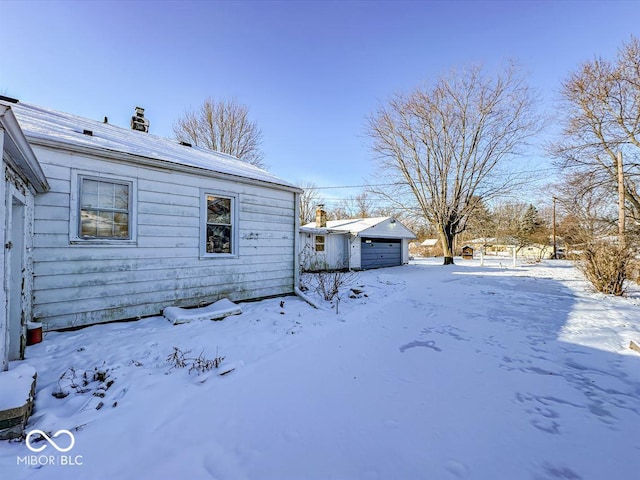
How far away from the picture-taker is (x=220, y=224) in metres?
6.15

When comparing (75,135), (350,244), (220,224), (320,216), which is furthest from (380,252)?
(75,135)

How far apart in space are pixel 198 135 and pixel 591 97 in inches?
922

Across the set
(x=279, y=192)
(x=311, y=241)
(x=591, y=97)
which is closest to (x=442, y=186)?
(x=591, y=97)

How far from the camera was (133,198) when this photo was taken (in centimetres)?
487

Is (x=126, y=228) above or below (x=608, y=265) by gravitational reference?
above

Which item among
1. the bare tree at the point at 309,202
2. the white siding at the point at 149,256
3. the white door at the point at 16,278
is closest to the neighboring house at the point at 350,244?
the white siding at the point at 149,256

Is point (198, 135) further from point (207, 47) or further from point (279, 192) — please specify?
point (279, 192)

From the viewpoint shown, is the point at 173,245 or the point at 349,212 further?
the point at 349,212

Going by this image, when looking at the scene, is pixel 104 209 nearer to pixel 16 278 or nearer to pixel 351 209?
pixel 16 278

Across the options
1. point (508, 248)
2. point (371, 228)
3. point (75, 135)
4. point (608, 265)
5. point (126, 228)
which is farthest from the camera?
point (508, 248)

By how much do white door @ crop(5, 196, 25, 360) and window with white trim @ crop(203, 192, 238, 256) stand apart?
110 inches

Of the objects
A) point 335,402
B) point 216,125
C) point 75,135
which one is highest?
point 216,125

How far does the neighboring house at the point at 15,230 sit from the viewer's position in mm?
2301

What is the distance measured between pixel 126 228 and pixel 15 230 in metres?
1.64
